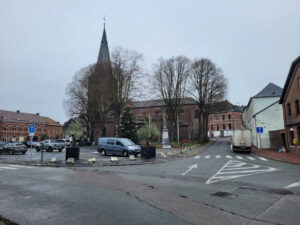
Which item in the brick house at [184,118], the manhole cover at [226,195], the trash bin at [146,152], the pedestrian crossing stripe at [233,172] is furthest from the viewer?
the brick house at [184,118]

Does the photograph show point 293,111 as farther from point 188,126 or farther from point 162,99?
point 188,126

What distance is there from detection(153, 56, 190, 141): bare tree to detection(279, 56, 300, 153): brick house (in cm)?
1922

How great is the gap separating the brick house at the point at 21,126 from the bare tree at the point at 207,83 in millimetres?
49844

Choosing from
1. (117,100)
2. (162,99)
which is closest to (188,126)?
(162,99)

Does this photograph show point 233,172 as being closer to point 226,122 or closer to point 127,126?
point 127,126

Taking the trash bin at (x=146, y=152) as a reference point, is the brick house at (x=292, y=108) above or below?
above

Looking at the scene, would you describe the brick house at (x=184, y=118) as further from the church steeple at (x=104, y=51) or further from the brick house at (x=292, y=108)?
the brick house at (x=292, y=108)

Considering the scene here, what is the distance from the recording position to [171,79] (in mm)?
41656

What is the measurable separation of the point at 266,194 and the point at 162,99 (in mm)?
37696

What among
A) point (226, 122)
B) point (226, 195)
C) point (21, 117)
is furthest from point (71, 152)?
point (226, 122)

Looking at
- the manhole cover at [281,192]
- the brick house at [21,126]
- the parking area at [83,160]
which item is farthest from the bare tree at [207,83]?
the brick house at [21,126]

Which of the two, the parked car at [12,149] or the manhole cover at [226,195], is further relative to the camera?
the parked car at [12,149]

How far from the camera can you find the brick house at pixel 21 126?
64.8 metres

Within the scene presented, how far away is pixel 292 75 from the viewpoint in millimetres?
24125
